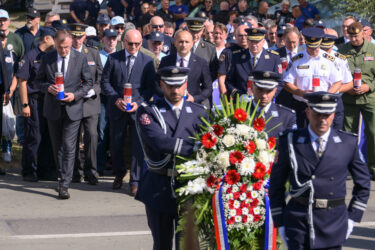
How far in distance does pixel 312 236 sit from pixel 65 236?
3.76 m

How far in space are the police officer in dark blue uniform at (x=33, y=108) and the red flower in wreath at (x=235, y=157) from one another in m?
5.56

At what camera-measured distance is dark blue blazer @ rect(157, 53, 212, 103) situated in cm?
1097

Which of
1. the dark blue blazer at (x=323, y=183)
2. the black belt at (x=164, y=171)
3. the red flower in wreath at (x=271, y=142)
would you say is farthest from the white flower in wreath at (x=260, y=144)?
the black belt at (x=164, y=171)

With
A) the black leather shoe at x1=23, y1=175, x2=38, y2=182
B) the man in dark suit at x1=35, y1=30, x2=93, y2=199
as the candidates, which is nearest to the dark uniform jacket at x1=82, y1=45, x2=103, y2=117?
the man in dark suit at x1=35, y1=30, x2=93, y2=199

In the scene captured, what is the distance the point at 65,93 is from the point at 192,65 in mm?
1788

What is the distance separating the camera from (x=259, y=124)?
22.1 ft

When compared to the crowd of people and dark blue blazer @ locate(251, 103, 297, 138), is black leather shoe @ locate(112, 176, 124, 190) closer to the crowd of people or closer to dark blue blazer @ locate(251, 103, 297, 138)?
the crowd of people

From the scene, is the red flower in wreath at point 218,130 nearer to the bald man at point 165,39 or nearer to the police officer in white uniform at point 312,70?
the police officer in white uniform at point 312,70

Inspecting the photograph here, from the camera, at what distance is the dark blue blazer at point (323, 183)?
5.75m

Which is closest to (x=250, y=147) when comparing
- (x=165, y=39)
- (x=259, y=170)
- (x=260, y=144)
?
(x=260, y=144)

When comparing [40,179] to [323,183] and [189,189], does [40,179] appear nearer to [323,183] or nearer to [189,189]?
[189,189]

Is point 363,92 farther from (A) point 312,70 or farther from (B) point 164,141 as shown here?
(B) point 164,141

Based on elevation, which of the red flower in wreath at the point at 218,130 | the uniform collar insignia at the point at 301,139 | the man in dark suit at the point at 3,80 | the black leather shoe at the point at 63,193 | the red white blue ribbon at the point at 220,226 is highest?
the uniform collar insignia at the point at 301,139

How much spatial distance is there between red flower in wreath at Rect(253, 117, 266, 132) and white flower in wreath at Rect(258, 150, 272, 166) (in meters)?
0.21
